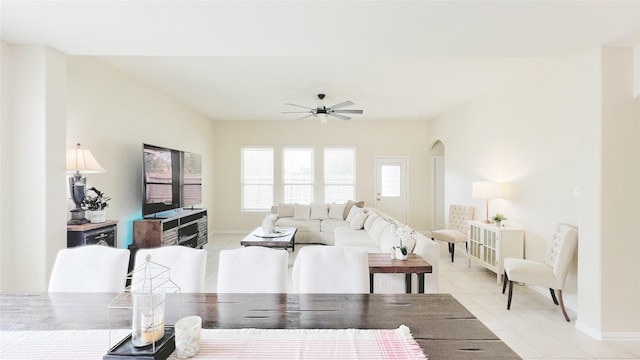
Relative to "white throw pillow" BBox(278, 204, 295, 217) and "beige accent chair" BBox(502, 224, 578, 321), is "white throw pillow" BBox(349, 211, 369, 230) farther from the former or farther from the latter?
"beige accent chair" BBox(502, 224, 578, 321)

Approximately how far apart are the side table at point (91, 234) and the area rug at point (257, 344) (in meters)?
1.93

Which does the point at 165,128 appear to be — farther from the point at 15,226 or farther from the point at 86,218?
the point at 15,226

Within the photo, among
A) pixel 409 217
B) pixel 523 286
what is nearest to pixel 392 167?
pixel 409 217

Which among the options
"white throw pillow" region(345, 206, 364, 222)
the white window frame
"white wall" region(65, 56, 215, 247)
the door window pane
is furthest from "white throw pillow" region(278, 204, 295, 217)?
"white wall" region(65, 56, 215, 247)

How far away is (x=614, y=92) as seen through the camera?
263cm

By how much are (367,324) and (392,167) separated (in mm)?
6575

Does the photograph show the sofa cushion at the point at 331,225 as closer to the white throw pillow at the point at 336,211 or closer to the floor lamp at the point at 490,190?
the white throw pillow at the point at 336,211

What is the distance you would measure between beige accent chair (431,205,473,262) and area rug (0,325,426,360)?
4203 mm

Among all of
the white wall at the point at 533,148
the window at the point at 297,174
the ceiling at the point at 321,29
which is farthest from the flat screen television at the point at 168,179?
the white wall at the point at 533,148

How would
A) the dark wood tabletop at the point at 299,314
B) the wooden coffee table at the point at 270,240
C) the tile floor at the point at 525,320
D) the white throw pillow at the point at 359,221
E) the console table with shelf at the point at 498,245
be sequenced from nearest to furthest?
the dark wood tabletop at the point at 299,314
the tile floor at the point at 525,320
the console table with shelf at the point at 498,245
the wooden coffee table at the point at 270,240
the white throw pillow at the point at 359,221

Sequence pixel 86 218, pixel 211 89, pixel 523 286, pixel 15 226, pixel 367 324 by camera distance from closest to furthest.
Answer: pixel 367 324 < pixel 15 226 < pixel 86 218 < pixel 523 286 < pixel 211 89

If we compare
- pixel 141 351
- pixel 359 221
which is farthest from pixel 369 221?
pixel 141 351

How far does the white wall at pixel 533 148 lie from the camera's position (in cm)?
329

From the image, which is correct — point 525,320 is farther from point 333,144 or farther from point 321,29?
point 333,144
